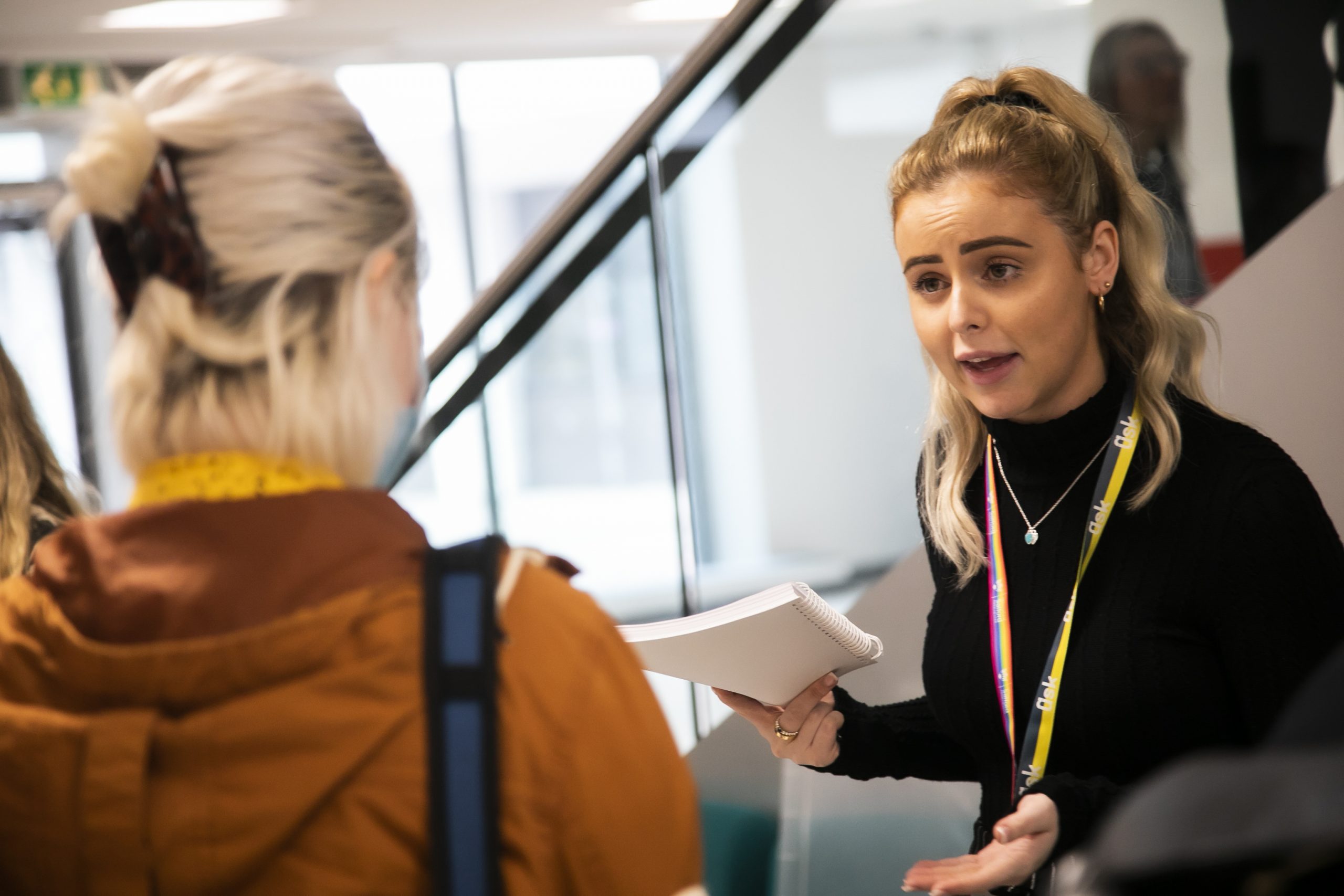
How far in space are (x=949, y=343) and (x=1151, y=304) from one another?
26 centimetres

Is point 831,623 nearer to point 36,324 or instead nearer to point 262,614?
point 262,614

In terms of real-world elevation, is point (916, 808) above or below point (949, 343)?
below

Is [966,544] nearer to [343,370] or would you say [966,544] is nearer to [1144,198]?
[1144,198]

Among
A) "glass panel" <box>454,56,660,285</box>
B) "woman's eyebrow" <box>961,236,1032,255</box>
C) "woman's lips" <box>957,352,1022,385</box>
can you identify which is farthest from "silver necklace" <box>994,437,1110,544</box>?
"glass panel" <box>454,56,660,285</box>

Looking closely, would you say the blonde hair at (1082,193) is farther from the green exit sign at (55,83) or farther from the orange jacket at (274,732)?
the green exit sign at (55,83)

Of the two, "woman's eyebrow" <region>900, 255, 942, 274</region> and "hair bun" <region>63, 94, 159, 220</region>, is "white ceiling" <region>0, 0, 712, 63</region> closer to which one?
"woman's eyebrow" <region>900, 255, 942, 274</region>

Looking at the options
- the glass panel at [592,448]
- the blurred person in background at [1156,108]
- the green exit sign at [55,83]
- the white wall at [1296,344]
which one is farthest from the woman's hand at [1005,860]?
the green exit sign at [55,83]

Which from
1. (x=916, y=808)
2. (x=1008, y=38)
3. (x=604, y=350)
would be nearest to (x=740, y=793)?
(x=916, y=808)

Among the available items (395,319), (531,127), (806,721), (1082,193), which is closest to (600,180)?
(1082,193)

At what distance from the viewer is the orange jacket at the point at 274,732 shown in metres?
0.79

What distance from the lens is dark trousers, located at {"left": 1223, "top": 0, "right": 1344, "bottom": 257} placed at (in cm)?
232

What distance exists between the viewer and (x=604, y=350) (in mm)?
8188

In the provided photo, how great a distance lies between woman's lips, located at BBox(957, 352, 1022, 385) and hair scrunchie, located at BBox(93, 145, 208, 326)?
97 centimetres

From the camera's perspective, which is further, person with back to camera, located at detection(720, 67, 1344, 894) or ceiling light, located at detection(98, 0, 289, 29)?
ceiling light, located at detection(98, 0, 289, 29)
